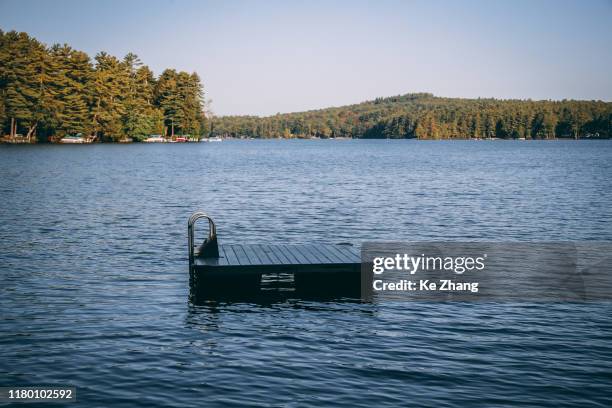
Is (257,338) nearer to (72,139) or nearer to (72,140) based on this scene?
(72,140)

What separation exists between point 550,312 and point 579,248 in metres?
11.5

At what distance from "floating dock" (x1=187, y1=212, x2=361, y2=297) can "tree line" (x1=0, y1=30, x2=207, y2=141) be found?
127 metres

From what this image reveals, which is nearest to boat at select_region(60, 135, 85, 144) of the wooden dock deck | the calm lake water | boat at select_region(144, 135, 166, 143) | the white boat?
the white boat

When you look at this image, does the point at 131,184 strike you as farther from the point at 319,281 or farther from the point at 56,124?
the point at 56,124

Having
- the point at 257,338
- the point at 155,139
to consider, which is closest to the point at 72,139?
the point at 155,139

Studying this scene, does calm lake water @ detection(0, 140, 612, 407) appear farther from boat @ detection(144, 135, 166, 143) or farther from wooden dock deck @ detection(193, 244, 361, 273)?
boat @ detection(144, 135, 166, 143)

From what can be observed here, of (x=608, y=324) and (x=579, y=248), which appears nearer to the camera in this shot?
(x=608, y=324)

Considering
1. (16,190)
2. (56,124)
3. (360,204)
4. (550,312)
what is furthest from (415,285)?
(56,124)

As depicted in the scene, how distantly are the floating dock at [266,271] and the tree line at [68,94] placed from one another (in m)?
127

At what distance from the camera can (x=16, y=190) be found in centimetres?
4859

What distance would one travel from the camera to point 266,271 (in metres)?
17.7

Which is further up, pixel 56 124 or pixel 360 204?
pixel 56 124

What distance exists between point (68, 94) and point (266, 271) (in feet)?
453

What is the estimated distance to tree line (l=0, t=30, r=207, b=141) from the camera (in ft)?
437
